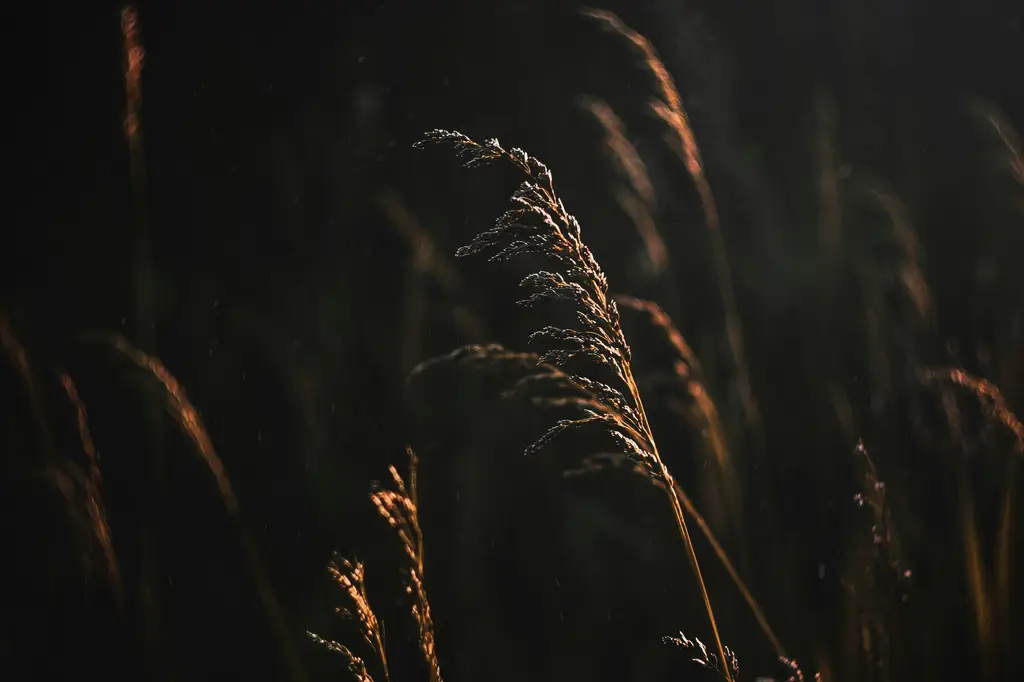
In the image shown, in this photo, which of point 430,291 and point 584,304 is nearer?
point 584,304

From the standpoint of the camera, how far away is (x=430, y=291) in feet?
7.60

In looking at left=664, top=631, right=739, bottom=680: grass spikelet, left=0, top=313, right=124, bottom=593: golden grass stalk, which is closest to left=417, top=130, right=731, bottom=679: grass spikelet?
left=664, top=631, right=739, bottom=680: grass spikelet

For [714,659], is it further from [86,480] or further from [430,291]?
[430,291]

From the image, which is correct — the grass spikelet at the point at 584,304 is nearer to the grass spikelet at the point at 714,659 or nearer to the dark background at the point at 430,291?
the grass spikelet at the point at 714,659

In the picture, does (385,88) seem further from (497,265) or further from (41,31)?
(41,31)

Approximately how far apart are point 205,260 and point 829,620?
199 cm

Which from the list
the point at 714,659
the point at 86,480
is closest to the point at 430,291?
the point at 86,480

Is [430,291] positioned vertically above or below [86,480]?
below

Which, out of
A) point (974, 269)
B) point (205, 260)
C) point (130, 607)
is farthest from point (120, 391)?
point (974, 269)

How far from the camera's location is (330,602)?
1782 millimetres

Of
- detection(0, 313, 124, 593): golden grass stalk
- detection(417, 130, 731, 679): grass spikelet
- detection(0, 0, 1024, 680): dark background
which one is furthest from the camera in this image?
detection(0, 0, 1024, 680): dark background

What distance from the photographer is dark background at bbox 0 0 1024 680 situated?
5.56ft

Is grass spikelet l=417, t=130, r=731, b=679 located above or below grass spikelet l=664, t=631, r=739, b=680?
above

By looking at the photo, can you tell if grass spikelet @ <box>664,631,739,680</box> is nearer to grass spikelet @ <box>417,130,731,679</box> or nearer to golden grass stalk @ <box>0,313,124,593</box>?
grass spikelet @ <box>417,130,731,679</box>
